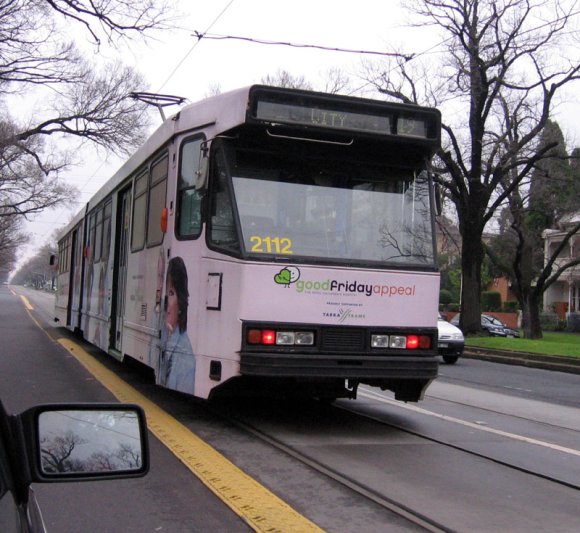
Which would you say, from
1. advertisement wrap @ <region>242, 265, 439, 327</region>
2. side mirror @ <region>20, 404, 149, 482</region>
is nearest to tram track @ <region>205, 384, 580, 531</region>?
advertisement wrap @ <region>242, 265, 439, 327</region>

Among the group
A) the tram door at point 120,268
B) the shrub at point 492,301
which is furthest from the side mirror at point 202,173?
the shrub at point 492,301

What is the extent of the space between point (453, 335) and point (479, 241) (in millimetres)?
11365

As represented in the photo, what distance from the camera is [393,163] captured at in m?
7.45

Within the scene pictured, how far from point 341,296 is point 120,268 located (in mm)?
5386

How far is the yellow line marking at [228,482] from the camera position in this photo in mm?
4453

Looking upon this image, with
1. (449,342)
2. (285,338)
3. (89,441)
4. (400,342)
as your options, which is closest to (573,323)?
(449,342)

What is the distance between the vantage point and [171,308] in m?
7.69

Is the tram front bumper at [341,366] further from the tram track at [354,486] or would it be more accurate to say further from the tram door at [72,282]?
the tram door at [72,282]

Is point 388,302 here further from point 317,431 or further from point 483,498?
point 483,498

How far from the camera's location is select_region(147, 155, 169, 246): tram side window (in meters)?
8.33

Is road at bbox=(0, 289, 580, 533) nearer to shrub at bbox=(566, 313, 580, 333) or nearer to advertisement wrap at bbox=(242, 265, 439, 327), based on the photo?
advertisement wrap at bbox=(242, 265, 439, 327)

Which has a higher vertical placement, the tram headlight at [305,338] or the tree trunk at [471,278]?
the tree trunk at [471,278]

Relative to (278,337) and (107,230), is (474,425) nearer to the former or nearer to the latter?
(278,337)

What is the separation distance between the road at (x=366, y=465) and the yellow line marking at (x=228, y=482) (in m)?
0.10
